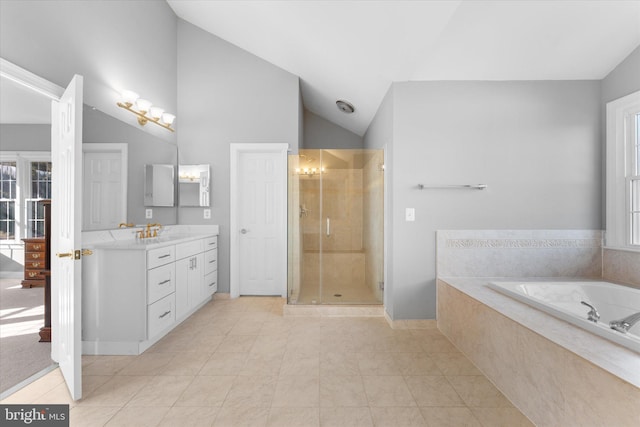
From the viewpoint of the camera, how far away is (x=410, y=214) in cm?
271

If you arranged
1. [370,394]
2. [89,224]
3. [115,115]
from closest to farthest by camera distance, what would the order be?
1. [370,394]
2. [89,224]
3. [115,115]

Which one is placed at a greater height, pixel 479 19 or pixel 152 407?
pixel 479 19

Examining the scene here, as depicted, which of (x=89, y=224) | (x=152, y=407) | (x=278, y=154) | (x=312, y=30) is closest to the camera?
(x=152, y=407)

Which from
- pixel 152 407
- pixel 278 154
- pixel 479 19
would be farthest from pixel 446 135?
pixel 152 407

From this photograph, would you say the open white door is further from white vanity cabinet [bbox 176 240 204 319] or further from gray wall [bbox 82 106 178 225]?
white vanity cabinet [bbox 176 240 204 319]

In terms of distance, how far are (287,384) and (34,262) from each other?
2.17 m

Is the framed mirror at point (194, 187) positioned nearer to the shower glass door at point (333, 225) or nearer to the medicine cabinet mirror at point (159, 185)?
the medicine cabinet mirror at point (159, 185)

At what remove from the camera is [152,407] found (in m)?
1.61

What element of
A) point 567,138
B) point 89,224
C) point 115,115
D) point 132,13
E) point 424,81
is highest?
point 132,13

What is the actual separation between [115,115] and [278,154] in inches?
69.7

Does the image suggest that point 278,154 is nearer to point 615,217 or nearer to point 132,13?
point 132,13

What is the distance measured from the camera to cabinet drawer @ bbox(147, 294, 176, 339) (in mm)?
2279

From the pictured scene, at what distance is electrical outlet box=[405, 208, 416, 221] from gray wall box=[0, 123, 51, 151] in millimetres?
2886

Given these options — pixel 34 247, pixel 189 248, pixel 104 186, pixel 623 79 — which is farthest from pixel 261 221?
pixel 623 79
